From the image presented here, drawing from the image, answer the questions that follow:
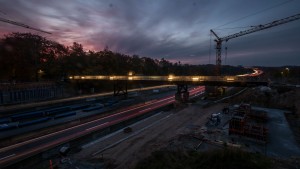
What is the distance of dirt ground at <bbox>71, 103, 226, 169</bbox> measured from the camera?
20109 millimetres

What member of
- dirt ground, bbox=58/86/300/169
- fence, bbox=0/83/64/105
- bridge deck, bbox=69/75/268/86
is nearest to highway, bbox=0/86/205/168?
dirt ground, bbox=58/86/300/169

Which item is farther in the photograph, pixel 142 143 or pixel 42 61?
pixel 42 61

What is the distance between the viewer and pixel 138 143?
971 inches

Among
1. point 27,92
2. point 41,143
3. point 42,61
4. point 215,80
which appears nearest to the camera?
point 41,143

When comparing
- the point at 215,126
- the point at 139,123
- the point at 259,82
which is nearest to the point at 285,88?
the point at 259,82

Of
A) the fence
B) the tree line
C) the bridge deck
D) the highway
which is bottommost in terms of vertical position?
the highway

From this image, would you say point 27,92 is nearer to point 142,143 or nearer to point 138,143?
point 138,143

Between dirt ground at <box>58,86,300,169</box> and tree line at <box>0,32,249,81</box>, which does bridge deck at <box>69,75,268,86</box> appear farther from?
tree line at <box>0,32,249,81</box>

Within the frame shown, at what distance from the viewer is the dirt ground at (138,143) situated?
20.1 metres

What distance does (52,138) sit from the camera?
25969 millimetres

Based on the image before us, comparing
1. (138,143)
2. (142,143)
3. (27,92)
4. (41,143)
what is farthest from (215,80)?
(27,92)

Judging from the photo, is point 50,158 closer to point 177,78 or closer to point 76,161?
point 76,161

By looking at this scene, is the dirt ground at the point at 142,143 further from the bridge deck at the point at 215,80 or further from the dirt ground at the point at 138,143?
the bridge deck at the point at 215,80

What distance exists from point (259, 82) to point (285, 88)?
119ft
